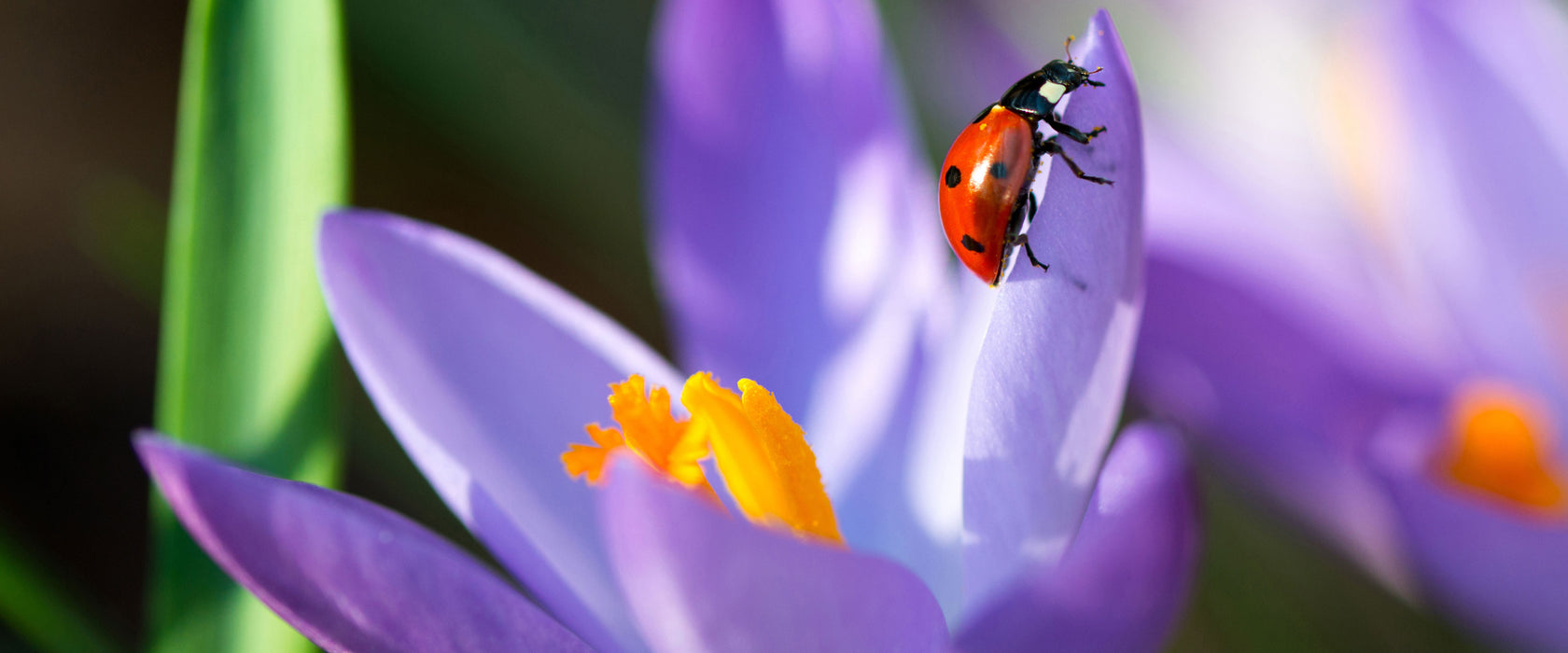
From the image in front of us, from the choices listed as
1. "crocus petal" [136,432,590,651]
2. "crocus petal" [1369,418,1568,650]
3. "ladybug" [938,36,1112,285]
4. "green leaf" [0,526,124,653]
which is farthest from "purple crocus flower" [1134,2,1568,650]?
"green leaf" [0,526,124,653]

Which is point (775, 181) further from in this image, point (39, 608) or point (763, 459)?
point (39, 608)

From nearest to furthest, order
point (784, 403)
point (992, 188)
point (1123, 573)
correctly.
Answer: point (1123, 573), point (992, 188), point (784, 403)

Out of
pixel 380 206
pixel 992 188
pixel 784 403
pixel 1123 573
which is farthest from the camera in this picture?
pixel 380 206

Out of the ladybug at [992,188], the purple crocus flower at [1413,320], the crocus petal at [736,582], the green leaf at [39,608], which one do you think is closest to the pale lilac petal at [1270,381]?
the purple crocus flower at [1413,320]

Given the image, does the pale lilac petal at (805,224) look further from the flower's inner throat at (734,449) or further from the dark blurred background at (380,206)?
the dark blurred background at (380,206)

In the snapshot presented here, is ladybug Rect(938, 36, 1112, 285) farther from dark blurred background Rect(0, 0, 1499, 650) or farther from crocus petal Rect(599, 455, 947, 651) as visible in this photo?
dark blurred background Rect(0, 0, 1499, 650)

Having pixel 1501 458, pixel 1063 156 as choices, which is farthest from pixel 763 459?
pixel 1501 458

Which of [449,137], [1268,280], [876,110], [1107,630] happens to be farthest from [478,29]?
[1107,630]
